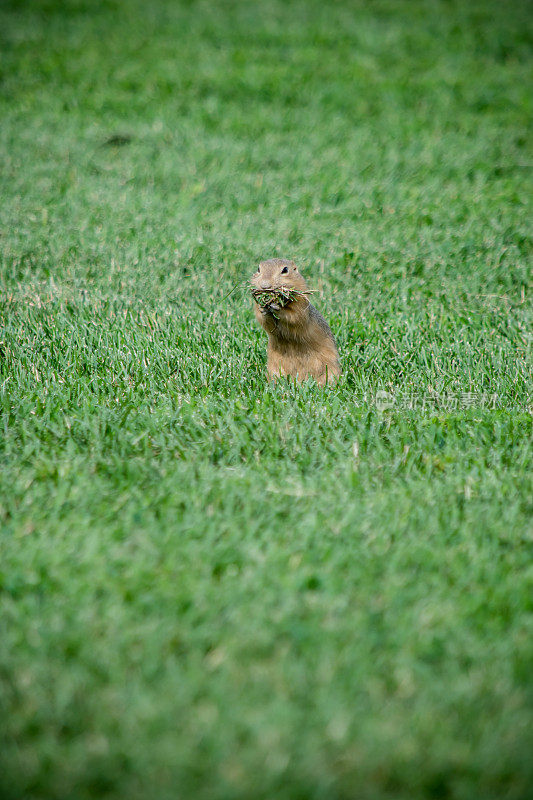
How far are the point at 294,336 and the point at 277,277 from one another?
311 millimetres

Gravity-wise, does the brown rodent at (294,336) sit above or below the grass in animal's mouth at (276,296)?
below

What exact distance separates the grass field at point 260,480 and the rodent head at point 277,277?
0.54 meters

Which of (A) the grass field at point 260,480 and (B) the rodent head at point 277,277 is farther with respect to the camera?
(B) the rodent head at point 277,277

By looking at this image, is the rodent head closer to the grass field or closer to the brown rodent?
the brown rodent

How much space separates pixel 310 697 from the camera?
189 cm

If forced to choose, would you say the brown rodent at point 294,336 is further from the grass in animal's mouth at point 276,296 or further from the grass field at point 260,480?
the grass field at point 260,480

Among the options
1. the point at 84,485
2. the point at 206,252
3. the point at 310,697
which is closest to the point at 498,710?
the point at 310,697

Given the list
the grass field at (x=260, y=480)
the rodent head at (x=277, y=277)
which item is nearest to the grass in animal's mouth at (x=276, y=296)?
the rodent head at (x=277, y=277)

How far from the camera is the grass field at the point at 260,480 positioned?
1.78 metres

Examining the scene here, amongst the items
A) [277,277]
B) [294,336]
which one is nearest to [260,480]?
[294,336]

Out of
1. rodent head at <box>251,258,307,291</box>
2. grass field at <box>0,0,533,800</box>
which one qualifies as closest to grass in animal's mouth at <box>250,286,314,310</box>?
rodent head at <box>251,258,307,291</box>

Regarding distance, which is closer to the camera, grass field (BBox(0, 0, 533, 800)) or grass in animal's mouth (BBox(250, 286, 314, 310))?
grass field (BBox(0, 0, 533, 800))

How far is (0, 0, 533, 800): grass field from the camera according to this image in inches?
70.2

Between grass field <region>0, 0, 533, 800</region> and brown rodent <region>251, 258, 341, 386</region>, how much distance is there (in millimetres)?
184
